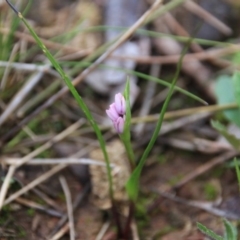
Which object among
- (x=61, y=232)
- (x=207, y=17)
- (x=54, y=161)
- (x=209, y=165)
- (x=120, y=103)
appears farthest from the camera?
(x=207, y=17)

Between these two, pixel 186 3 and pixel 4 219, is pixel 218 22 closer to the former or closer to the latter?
pixel 186 3

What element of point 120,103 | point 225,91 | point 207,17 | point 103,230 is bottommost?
point 103,230

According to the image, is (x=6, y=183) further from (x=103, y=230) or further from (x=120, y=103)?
(x=120, y=103)

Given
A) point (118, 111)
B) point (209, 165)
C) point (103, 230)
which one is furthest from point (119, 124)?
point (209, 165)

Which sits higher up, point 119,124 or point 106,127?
point 119,124

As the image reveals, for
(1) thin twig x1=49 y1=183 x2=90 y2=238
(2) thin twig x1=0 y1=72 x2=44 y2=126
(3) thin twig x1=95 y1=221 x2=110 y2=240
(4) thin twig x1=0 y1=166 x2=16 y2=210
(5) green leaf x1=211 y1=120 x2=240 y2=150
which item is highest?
(2) thin twig x1=0 y1=72 x2=44 y2=126

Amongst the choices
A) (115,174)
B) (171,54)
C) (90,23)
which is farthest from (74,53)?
(115,174)

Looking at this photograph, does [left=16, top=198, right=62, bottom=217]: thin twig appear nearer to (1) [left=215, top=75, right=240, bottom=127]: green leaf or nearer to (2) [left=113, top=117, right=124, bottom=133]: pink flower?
(2) [left=113, top=117, right=124, bottom=133]: pink flower

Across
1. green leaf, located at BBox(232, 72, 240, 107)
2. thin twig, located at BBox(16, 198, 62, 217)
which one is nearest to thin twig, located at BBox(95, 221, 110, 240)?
thin twig, located at BBox(16, 198, 62, 217)

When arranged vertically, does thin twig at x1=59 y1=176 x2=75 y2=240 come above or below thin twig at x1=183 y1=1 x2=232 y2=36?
below
